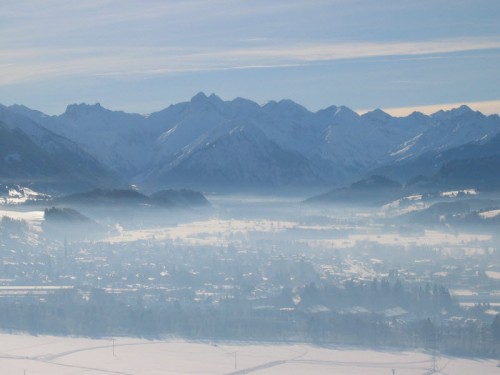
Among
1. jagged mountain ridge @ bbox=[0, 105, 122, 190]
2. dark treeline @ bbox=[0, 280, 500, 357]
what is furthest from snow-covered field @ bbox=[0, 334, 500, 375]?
A: jagged mountain ridge @ bbox=[0, 105, 122, 190]

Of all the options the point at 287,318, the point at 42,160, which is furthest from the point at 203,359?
the point at 42,160

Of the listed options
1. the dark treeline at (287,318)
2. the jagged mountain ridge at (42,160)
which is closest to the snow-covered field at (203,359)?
the dark treeline at (287,318)

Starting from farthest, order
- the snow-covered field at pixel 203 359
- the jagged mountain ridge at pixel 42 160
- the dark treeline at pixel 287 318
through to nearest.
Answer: the jagged mountain ridge at pixel 42 160 → the dark treeline at pixel 287 318 → the snow-covered field at pixel 203 359

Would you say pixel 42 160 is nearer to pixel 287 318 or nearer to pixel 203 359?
pixel 287 318

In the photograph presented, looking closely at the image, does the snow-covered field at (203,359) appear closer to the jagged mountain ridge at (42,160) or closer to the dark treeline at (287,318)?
the dark treeline at (287,318)

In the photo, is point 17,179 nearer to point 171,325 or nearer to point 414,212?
point 414,212

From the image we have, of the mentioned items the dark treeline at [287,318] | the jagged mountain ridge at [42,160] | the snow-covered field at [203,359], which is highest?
the jagged mountain ridge at [42,160]

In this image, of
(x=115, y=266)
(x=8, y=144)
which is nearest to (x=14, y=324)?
(x=115, y=266)
